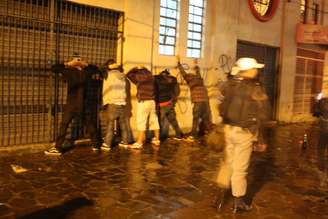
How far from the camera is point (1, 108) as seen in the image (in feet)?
27.0

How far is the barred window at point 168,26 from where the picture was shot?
10.9m

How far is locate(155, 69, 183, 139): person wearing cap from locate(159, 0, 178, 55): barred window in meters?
0.95

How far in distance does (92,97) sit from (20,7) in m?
2.53

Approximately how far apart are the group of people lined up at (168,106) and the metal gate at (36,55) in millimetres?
531

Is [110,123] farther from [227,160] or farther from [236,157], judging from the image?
[236,157]

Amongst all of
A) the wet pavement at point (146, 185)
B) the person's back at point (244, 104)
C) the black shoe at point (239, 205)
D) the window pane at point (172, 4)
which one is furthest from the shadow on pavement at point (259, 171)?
the window pane at point (172, 4)

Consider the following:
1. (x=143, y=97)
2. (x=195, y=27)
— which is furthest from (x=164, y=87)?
(x=195, y=27)

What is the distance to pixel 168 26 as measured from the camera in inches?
437

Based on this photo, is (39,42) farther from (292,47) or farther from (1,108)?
(292,47)

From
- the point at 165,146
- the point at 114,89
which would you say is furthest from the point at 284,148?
the point at 114,89

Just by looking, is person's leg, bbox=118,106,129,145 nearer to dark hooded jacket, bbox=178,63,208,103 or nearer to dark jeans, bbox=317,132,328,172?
dark hooded jacket, bbox=178,63,208,103

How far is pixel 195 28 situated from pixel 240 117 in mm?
6834

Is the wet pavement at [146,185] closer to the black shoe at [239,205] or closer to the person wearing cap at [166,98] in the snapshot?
the black shoe at [239,205]

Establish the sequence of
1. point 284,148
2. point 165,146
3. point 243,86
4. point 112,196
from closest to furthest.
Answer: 1. point 243,86
2. point 112,196
3. point 165,146
4. point 284,148
